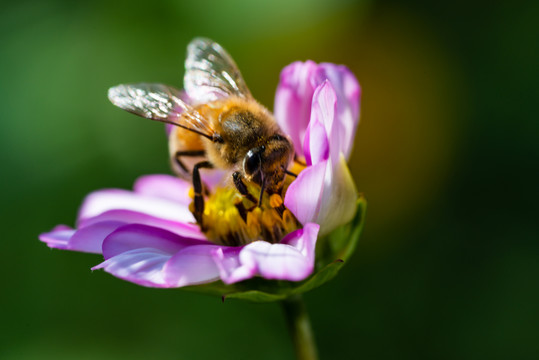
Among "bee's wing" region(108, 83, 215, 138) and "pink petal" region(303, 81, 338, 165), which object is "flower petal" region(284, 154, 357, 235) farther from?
"bee's wing" region(108, 83, 215, 138)

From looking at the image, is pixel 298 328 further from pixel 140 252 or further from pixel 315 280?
pixel 140 252

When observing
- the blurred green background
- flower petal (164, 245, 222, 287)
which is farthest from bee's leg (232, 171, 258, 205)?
the blurred green background

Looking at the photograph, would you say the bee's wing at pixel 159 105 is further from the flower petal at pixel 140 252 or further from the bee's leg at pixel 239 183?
the flower petal at pixel 140 252

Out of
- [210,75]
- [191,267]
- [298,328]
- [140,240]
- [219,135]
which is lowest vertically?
[298,328]

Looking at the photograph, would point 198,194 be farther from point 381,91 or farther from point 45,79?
point 381,91

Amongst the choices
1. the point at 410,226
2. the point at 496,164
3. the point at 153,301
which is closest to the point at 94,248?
the point at 153,301

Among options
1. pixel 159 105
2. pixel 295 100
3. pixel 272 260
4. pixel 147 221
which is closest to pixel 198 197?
pixel 147 221

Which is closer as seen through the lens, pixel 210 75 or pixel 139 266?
pixel 139 266
